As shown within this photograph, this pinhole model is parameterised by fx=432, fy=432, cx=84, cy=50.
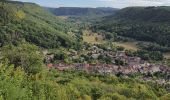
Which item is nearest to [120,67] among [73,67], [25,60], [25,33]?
[73,67]

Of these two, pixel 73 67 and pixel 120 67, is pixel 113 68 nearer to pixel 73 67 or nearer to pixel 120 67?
pixel 120 67

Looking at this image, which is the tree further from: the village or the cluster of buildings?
the cluster of buildings

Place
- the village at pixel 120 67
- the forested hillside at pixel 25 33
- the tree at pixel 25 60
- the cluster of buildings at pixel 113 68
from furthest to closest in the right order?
the forested hillside at pixel 25 33, the village at pixel 120 67, the cluster of buildings at pixel 113 68, the tree at pixel 25 60

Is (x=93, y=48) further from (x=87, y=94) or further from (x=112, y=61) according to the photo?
(x=87, y=94)

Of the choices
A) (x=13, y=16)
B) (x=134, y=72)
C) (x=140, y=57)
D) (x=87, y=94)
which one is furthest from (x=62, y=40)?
(x=87, y=94)

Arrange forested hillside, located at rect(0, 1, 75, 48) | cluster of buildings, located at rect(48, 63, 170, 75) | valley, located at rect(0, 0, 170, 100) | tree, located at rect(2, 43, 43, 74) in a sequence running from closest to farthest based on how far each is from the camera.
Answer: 1. valley, located at rect(0, 0, 170, 100)
2. tree, located at rect(2, 43, 43, 74)
3. cluster of buildings, located at rect(48, 63, 170, 75)
4. forested hillside, located at rect(0, 1, 75, 48)

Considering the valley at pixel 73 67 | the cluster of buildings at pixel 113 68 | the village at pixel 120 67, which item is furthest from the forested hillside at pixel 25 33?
the cluster of buildings at pixel 113 68

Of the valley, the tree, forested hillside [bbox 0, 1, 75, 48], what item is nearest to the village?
the valley

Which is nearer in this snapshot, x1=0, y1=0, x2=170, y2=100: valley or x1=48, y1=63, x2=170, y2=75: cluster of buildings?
x1=0, y1=0, x2=170, y2=100: valley

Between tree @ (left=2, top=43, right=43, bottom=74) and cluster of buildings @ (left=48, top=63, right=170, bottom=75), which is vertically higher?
tree @ (left=2, top=43, right=43, bottom=74)

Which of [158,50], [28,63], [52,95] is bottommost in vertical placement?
[158,50]

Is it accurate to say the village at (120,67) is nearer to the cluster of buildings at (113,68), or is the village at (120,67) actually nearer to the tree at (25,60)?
the cluster of buildings at (113,68)
